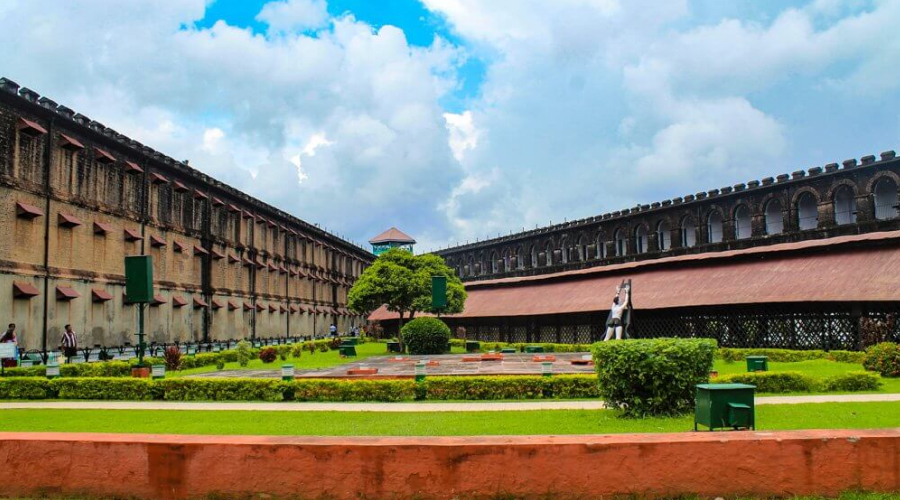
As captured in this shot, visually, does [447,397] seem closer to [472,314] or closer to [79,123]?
[79,123]

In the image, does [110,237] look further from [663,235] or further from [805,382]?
Result: [663,235]

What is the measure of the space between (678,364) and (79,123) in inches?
Answer: 1120

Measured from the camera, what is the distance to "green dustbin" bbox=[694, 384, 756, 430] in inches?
308

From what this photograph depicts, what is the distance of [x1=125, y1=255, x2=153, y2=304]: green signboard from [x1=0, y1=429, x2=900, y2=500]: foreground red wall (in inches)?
606

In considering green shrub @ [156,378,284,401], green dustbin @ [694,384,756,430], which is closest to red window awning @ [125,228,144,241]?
green shrub @ [156,378,284,401]

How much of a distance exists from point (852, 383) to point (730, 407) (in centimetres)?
874

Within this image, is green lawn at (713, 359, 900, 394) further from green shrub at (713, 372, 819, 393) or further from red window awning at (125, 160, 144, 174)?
red window awning at (125, 160, 144, 174)

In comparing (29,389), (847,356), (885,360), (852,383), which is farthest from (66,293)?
(885,360)

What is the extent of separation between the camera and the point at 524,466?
19.1 feet

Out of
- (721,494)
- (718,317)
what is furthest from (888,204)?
(721,494)

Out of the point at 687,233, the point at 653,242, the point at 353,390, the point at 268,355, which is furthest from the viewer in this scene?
the point at 653,242

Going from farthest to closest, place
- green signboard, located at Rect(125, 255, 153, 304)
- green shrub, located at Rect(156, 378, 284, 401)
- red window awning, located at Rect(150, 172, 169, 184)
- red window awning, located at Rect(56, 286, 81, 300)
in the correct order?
red window awning, located at Rect(150, 172, 169, 184)
red window awning, located at Rect(56, 286, 81, 300)
green signboard, located at Rect(125, 255, 153, 304)
green shrub, located at Rect(156, 378, 284, 401)

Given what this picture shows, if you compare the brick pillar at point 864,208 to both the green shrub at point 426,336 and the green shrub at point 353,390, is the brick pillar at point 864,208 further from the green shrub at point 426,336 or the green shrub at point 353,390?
the green shrub at point 353,390

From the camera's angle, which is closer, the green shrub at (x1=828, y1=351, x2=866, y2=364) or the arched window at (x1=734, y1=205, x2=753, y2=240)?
the green shrub at (x1=828, y1=351, x2=866, y2=364)
